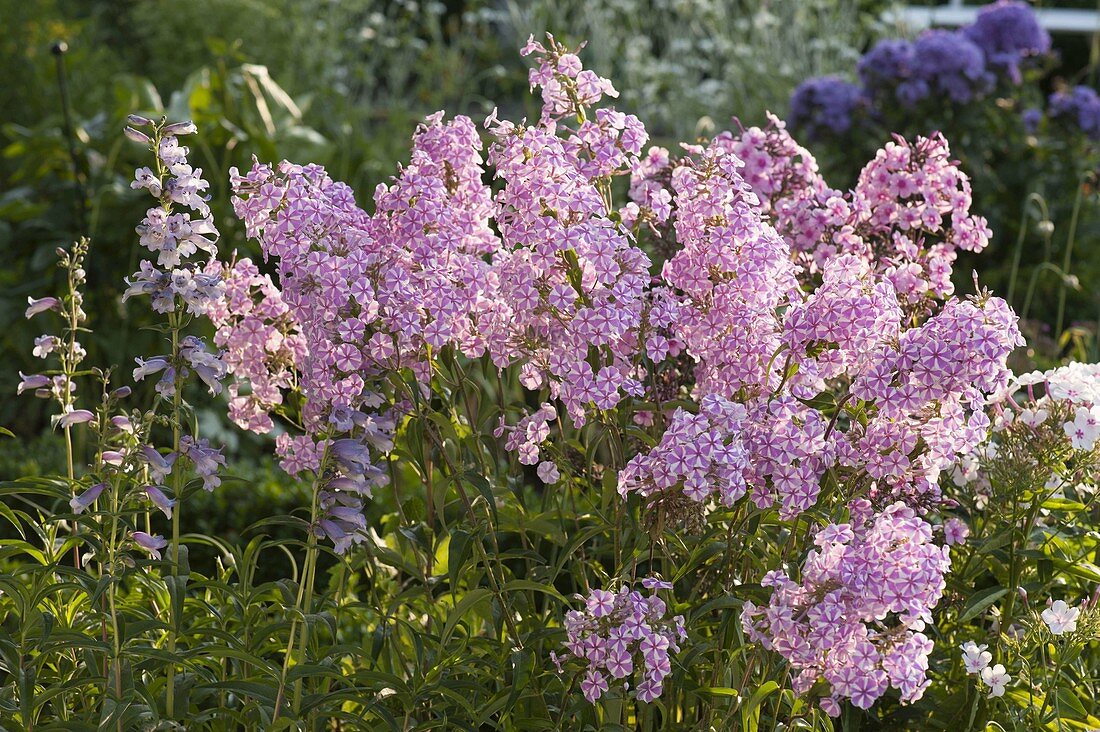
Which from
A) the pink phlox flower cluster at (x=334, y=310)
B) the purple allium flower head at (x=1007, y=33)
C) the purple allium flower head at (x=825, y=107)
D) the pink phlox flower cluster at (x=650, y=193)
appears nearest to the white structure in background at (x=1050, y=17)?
the purple allium flower head at (x=1007, y=33)

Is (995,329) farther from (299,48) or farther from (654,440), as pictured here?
(299,48)

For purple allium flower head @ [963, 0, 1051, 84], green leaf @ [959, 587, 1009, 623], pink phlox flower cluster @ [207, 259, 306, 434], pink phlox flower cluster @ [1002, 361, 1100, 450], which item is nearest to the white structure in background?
purple allium flower head @ [963, 0, 1051, 84]

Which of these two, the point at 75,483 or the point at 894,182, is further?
the point at 894,182

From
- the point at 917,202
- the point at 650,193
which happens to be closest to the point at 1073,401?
the point at 917,202

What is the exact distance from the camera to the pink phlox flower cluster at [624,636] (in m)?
1.88

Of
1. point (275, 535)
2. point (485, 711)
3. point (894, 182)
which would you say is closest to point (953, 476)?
point (894, 182)

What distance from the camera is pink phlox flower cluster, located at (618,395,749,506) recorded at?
1.81 m

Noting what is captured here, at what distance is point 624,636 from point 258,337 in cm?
89

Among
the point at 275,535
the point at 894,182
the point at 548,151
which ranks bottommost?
the point at 275,535

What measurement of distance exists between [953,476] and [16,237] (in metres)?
4.63

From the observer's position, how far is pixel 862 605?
1.80 metres

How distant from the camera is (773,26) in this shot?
8.98 meters

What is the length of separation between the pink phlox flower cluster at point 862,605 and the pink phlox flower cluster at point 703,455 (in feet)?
0.55

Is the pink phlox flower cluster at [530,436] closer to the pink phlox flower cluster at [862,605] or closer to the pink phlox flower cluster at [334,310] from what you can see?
the pink phlox flower cluster at [334,310]
